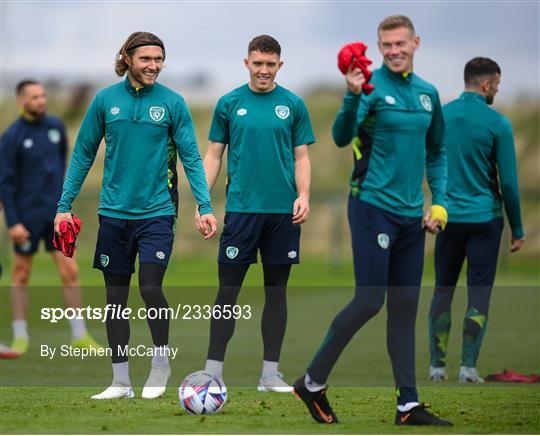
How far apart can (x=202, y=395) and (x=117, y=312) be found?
1.28 metres

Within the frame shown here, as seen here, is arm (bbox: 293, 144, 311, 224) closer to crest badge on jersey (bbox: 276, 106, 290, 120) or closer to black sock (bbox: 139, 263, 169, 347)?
crest badge on jersey (bbox: 276, 106, 290, 120)

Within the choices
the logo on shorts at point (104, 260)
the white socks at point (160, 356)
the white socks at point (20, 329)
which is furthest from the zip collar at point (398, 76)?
the white socks at point (20, 329)

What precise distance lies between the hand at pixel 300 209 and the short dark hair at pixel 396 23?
197 cm

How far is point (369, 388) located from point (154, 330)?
1812mm

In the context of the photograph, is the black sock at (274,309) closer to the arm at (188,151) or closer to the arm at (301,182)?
the arm at (301,182)

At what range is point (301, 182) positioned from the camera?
10.1 metres

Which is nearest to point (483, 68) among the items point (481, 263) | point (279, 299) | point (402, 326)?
point (481, 263)

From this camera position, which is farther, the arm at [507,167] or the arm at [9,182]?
the arm at [9,182]

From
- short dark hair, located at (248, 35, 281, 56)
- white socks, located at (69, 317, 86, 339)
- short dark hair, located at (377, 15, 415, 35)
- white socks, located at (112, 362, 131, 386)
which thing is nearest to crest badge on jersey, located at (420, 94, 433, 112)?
short dark hair, located at (377, 15, 415, 35)

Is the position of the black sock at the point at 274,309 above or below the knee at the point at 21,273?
above

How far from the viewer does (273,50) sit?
9.88m

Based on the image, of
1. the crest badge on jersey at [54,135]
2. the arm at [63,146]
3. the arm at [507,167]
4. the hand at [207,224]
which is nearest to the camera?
the hand at [207,224]

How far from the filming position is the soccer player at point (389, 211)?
27.1ft

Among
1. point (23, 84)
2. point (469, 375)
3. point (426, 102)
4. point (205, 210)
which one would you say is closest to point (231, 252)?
point (205, 210)
